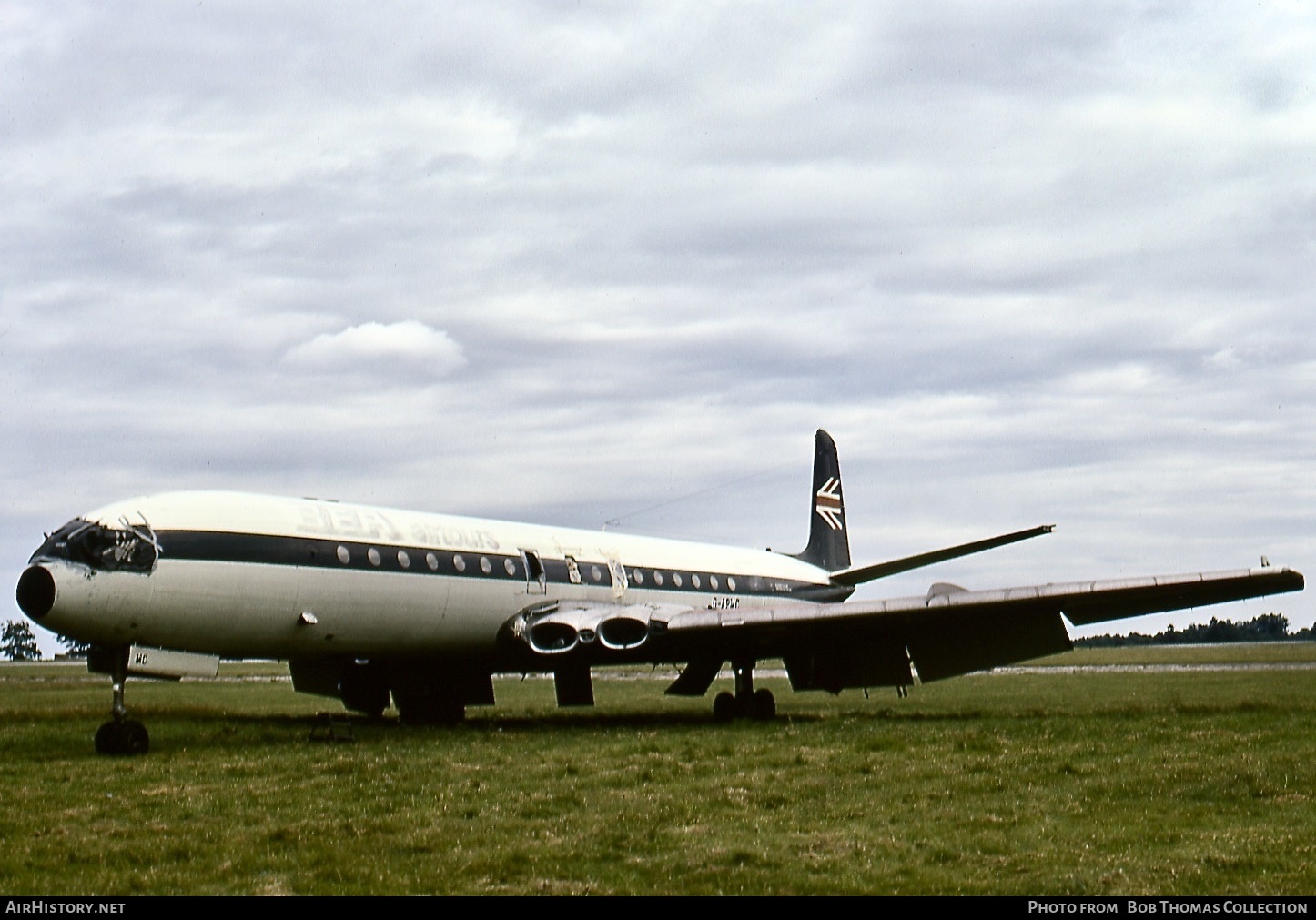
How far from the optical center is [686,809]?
10211 millimetres

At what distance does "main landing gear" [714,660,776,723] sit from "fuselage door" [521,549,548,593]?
405cm

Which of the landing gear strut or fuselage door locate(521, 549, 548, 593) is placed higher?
fuselage door locate(521, 549, 548, 593)

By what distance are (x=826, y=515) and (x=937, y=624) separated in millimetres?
11524

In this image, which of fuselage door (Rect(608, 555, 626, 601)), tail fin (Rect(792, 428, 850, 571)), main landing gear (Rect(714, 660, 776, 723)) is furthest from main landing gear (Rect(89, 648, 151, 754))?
tail fin (Rect(792, 428, 850, 571))

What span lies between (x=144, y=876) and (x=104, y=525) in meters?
8.51

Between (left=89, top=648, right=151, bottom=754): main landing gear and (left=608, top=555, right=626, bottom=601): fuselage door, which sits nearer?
(left=89, top=648, right=151, bottom=754): main landing gear

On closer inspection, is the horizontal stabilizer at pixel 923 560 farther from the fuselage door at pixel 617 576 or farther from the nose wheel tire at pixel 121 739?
the nose wheel tire at pixel 121 739

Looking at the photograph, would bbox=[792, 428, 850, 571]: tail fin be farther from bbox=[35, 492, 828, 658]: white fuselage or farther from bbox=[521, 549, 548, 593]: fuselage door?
bbox=[521, 549, 548, 593]: fuselage door

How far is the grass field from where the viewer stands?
7656 mm

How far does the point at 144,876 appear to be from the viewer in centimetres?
786

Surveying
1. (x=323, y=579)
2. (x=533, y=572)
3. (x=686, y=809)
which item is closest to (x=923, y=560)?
(x=533, y=572)

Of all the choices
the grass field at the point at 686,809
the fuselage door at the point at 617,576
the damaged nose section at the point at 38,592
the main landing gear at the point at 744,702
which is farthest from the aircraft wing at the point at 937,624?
the damaged nose section at the point at 38,592

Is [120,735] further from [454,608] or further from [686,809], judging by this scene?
[686,809]
